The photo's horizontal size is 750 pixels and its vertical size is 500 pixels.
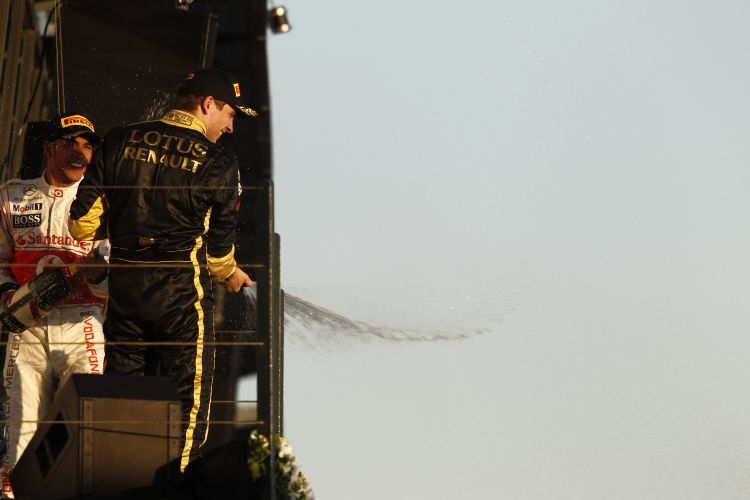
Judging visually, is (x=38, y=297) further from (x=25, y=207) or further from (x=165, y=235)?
(x=165, y=235)

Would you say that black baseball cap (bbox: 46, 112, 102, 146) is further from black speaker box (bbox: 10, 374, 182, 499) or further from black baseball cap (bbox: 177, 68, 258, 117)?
black speaker box (bbox: 10, 374, 182, 499)

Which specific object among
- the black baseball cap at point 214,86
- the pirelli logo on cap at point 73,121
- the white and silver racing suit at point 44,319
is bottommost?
the white and silver racing suit at point 44,319

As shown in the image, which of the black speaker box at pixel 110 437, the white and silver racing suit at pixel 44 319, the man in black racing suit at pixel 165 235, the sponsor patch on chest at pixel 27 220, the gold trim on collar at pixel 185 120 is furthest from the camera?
the sponsor patch on chest at pixel 27 220

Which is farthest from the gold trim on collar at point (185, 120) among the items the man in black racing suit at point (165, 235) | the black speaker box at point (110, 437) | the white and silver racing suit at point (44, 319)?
the black speaker box at point (110, 437)

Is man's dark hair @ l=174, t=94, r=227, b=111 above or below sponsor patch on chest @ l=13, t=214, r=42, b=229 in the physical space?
above

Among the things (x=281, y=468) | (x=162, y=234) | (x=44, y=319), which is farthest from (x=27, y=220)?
(x=281, y=468)

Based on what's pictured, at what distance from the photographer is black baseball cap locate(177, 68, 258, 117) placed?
5832mm

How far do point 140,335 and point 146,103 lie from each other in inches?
131

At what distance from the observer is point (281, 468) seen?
16.8ft

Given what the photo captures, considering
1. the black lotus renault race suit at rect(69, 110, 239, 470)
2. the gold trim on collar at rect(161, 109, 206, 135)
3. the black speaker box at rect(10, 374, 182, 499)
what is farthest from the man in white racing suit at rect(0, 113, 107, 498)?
the black speaker box at rect(10, 374, 182, 499)

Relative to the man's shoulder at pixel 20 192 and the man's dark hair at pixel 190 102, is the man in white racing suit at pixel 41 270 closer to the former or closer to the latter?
the man's shoulder at pixel 20 192

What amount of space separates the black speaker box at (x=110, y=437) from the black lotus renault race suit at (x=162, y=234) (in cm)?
75

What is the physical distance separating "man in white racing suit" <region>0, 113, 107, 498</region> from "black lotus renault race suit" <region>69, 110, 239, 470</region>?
21.6 inches

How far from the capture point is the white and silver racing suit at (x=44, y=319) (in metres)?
6.29
